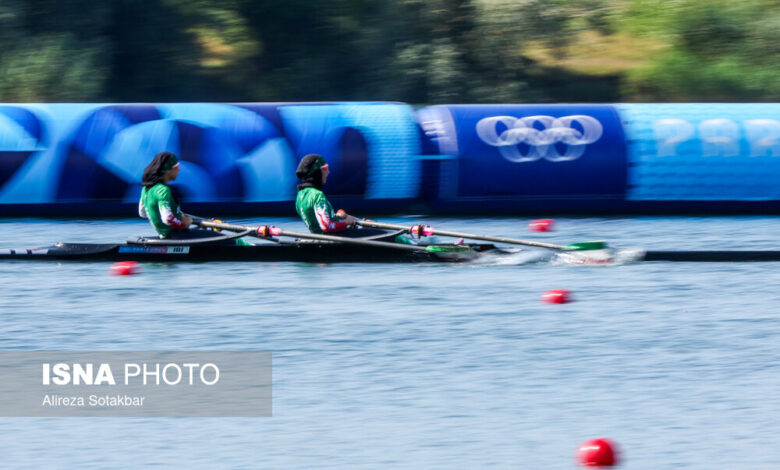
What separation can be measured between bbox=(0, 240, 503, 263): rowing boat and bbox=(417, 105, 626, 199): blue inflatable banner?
3.82m

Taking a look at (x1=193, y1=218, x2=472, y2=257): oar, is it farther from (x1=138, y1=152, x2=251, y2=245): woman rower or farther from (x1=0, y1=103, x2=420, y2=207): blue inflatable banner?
(x1=0, y1=103, x2=420, y2=207): blue inflatable banner

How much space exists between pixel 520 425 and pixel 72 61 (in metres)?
18.1

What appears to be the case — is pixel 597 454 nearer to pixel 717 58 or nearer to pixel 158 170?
pixel 158 170

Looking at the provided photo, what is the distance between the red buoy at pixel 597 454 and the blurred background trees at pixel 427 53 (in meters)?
18.4

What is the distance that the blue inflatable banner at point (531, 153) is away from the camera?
16.3 m

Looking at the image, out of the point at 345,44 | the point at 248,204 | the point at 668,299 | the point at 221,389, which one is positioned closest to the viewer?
the point at 221,389

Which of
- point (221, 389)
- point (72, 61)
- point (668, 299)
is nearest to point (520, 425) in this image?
point (221, 389)

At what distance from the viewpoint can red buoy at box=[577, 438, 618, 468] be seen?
248 inches

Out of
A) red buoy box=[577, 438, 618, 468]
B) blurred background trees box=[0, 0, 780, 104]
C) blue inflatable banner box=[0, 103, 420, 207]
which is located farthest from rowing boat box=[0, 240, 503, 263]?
blurred background trees box=[0, 0, 780, 104]

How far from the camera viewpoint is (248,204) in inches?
643

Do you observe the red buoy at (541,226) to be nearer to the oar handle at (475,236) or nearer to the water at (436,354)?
the water at (436,354)

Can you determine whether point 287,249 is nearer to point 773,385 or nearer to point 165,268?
point 165,268

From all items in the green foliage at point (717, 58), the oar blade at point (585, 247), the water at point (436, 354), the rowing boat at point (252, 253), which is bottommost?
the water at point (436, 354)

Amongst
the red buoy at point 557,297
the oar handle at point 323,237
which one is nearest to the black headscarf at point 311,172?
the oar handle at point 323,237
